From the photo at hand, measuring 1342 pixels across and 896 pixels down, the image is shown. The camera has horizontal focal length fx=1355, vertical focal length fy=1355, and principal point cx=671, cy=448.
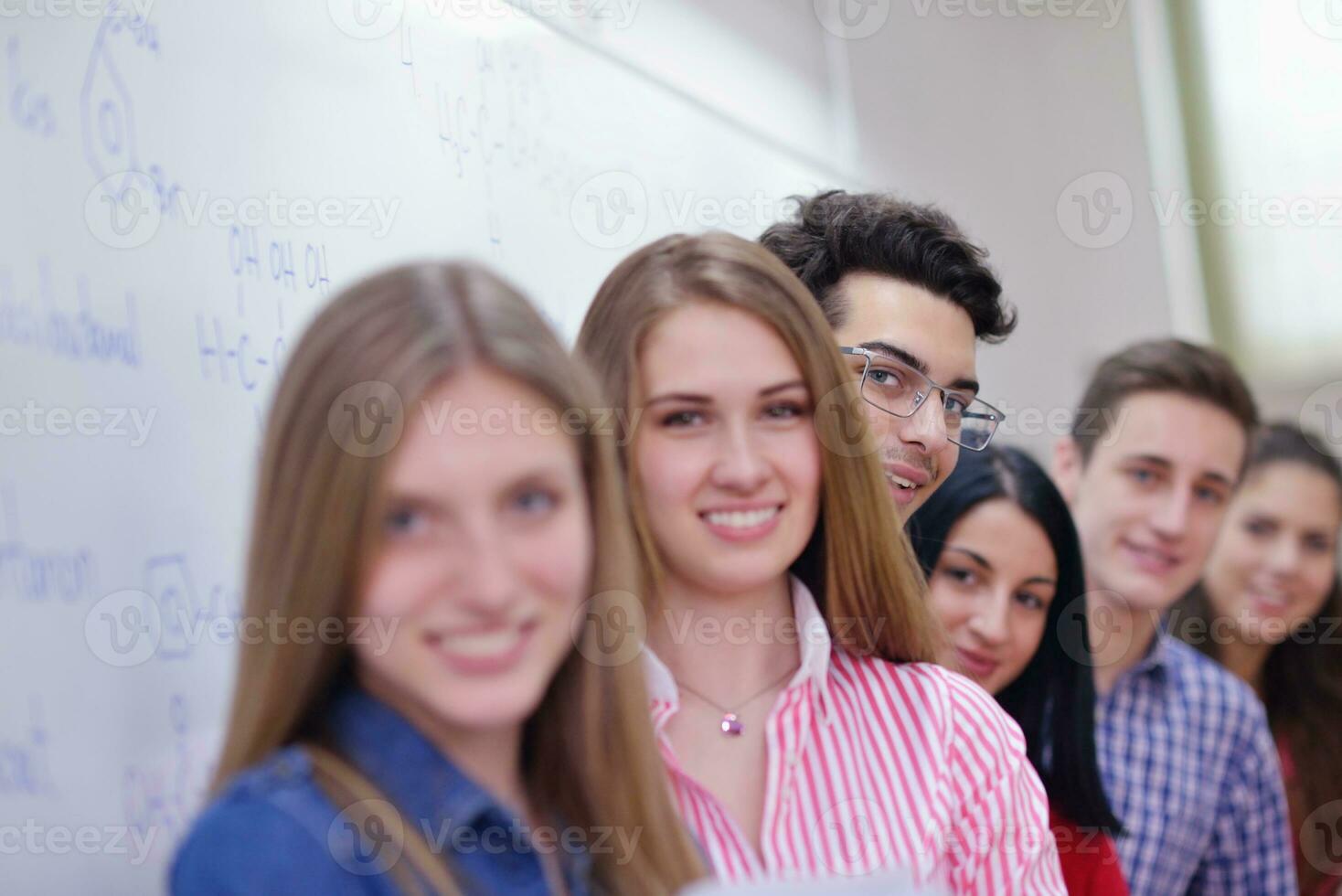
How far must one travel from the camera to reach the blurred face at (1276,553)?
9.85 ft

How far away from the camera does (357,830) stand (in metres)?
0.87

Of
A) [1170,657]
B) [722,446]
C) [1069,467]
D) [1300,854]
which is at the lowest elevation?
[1300,854]

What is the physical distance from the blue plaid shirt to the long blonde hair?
1.40 metres

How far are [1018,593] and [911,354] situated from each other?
1.46 feet

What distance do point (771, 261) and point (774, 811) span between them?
0.50m

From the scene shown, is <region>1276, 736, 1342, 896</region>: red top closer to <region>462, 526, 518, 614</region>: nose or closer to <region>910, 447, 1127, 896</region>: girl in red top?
<region>910, 447, 1127, 896</region>: girl in red top

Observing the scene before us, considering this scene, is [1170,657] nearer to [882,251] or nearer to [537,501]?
[882,251]

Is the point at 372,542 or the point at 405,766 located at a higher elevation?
the point at 372,542

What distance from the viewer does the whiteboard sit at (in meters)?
1.13

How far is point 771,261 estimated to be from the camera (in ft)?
4.15

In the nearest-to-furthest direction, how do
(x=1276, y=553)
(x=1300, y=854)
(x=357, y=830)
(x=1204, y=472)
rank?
(x=357, y=830), (x=1204, y=472), (x=1300, y=854), (x=1276, y=553)

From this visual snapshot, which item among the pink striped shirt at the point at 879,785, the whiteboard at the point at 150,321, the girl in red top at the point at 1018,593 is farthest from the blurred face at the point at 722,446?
the girl in red top at the point at 1018,593

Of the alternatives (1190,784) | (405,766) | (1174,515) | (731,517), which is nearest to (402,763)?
(405,766)

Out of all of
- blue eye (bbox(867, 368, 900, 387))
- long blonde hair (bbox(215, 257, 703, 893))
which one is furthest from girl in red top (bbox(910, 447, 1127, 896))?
long blonde hair (bbox(215, 257, 703, 893))
